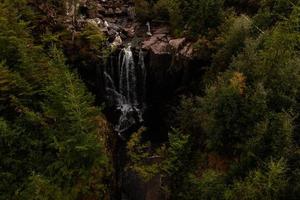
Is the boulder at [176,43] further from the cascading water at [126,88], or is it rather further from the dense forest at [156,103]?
the cascading water at [126,88]

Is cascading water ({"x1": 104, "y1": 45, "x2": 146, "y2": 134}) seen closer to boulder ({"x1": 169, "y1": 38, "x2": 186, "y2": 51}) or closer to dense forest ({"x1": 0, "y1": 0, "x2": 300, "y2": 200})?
dense forest ({"x1": 0, "y1": 0, "x2": 300, "y2": 200})

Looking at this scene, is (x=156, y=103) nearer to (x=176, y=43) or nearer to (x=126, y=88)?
(x=126, y=88)

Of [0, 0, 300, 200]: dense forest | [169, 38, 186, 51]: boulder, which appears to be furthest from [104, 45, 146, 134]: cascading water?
[169, 38, 186, 51]: boulder

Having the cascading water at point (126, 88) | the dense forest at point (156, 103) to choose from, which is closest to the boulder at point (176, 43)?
the dense forest at point (156, 103)

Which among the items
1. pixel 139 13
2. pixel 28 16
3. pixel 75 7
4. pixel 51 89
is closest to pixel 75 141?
pixel 51 89

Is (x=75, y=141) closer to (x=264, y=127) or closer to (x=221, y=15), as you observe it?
(x=264, y=127)
